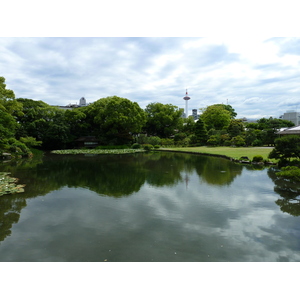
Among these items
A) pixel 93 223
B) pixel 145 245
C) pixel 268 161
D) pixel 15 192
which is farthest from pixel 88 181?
pixel 268 161

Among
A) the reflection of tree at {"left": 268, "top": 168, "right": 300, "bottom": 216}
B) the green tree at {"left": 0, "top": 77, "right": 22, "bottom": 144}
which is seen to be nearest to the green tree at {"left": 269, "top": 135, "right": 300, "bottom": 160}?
the reflection of tree at {"left": 268, "top": 168, "right": 300, "bottom": 216}

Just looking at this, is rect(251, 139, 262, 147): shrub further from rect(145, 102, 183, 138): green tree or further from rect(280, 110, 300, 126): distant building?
rect(280, 110, 300, 126): distant building

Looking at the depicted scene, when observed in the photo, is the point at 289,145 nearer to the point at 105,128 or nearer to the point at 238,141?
the point at 238,141

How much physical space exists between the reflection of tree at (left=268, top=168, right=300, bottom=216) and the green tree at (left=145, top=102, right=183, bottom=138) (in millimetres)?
30882

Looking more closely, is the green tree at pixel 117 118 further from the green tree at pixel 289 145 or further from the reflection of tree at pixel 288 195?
the reflection of tree at pixel 288 195

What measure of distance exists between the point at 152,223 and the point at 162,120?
36475 mm

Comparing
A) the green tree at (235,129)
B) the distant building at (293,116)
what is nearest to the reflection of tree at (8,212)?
the green tree at (235,129)

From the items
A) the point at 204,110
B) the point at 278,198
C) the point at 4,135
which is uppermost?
the point at 204,110

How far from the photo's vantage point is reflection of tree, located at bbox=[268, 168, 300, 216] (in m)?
6.71

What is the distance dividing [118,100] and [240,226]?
32045 millimetres

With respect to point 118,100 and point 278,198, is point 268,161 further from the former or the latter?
point 118,100

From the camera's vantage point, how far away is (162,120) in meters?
41.3

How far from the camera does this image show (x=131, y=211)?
654 centimetres

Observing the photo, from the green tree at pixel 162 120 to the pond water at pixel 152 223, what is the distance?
31.9 metres
